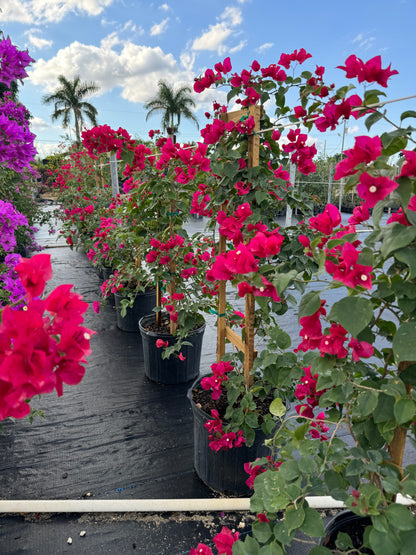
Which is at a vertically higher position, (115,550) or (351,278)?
(351,278)

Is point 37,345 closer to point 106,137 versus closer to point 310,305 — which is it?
point 310,305

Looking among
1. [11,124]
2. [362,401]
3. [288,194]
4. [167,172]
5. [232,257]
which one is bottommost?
[362,401]

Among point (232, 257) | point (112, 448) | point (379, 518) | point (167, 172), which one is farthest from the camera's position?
point (167, 172)

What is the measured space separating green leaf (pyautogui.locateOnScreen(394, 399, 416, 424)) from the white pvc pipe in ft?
3.23

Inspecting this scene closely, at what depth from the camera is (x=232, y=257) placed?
782mm

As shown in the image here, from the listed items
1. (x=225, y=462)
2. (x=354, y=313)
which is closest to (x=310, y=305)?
(x=354, y=313)

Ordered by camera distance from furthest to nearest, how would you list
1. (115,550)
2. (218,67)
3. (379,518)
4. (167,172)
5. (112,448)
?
(167,172)
(112,448)
(218,67)
(115,550)
(379,518)

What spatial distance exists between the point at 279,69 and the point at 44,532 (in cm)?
178

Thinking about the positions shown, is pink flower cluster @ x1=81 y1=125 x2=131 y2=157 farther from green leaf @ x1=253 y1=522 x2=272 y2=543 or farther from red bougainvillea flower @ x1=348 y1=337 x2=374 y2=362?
green leaf @ x1=253 y1=522 x2=272 y2=543

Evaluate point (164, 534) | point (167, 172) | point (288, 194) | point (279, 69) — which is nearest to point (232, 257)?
point (288, 194)

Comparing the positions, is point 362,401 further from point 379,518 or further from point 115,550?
point 115,550

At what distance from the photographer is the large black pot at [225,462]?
1.43 m

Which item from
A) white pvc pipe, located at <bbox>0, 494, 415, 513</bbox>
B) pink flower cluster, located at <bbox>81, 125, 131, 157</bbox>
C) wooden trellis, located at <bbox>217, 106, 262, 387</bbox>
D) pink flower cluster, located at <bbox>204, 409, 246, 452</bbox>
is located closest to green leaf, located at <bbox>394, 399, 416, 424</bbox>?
wooden trellis, located at <bbox>217, 106, 262, 387</bbox>

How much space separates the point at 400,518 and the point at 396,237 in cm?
39
